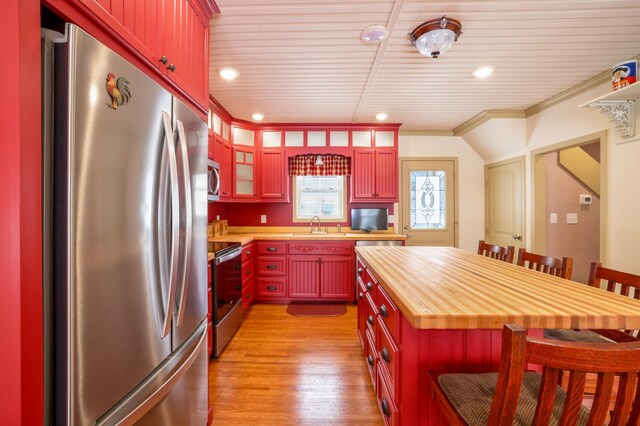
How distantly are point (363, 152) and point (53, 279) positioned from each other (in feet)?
11.8

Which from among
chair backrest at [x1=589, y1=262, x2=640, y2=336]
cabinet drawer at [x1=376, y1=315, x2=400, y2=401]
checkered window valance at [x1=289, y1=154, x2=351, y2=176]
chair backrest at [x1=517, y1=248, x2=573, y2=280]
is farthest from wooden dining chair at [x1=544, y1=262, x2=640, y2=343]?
checkered window valance at [x1=289, y1=154, x2=351, y2=176]

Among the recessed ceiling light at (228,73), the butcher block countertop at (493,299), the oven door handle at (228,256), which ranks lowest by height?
the oven door handle at (228,256)

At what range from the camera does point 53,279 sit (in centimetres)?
67

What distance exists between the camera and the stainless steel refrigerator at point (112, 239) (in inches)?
26.2

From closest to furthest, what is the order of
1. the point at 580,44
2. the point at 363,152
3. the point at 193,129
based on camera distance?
the point at 193,129, the point at 580,44, the point at 363,152

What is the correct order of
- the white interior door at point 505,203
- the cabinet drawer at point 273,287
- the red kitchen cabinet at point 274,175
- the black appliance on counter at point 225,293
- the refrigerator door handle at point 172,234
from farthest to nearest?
the red kitchen cabinet at point 274,175, the white interior door at point 505,203, the cabinet drawer at point 273,287, the black appliance on counter at point 225,293, the refrigerator door handle at point 172,234

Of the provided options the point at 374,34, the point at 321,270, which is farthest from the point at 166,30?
the point at 321,270

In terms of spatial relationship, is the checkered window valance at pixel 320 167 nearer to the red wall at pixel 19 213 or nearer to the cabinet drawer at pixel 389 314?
the cabinet drawer at pixel 389 314

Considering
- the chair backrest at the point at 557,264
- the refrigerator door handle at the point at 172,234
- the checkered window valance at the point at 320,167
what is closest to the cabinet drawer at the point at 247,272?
the checkered window valance at the point at 320,167

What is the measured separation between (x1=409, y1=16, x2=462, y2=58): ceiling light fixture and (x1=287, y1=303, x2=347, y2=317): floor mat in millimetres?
2729

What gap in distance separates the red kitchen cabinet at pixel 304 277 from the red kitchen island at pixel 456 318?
6.79 feet

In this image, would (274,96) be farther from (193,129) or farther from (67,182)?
(67,182)

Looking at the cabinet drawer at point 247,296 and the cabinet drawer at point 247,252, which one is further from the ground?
the cabinet drawer at point 247,252

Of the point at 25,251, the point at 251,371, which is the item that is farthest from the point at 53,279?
the point at 251,371
